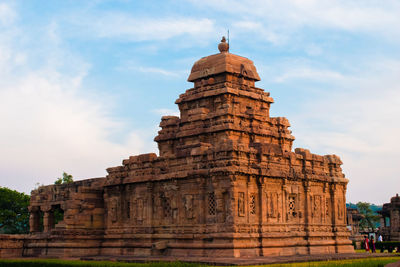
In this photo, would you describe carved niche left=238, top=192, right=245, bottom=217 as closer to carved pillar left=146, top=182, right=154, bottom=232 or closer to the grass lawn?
the grass lawn

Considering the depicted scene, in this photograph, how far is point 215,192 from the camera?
29.0m

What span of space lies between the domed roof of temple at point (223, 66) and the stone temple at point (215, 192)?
0.30ft

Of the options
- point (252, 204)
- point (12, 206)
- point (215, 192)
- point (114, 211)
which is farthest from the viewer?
point (12, 206)

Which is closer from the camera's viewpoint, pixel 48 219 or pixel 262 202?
pixel 262 202

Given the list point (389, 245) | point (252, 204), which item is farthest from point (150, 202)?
point (389, 245)

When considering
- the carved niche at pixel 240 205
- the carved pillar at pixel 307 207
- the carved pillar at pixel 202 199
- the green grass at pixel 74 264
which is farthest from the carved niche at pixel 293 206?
the green grass at pixel 74 264

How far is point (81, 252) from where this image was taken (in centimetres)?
3450

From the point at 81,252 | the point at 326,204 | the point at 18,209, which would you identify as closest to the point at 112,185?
the point at 81,252

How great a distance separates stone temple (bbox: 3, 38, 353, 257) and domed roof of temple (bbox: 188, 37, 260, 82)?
92mm

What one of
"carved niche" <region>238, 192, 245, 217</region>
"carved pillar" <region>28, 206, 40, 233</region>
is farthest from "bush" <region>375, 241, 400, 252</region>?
"carved pillar" <region>28, 206, 40, 233</region>

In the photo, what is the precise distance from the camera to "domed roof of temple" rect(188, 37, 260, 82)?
117 feet

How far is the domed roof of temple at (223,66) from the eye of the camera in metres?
35.5

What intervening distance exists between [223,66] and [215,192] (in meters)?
9.96

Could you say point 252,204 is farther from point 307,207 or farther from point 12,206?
point 12,206
